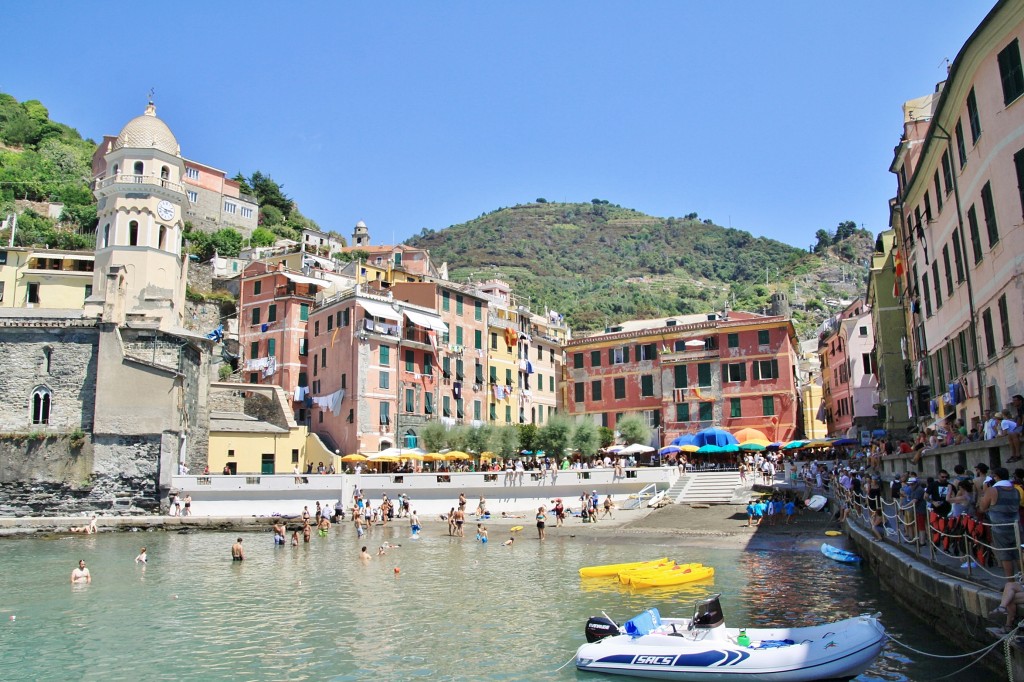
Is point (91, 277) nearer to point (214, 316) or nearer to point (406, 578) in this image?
point (214, 316)

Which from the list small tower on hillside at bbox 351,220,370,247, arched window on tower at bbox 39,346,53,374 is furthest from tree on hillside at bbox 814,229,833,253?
arched window on tower at bbox 39,346,53,374

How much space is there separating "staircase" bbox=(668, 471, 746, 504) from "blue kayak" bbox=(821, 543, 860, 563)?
13603 millimetres

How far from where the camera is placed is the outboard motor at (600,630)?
15.6 meters

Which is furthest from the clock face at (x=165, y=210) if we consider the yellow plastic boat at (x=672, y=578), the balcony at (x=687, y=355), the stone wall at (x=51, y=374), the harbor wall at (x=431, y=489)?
the yellow plastic boat at (x=672, y=578)

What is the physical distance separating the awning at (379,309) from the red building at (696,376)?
16.9m

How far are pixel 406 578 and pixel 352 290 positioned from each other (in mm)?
31570

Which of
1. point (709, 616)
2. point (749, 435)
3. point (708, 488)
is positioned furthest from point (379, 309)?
point (709, 616)

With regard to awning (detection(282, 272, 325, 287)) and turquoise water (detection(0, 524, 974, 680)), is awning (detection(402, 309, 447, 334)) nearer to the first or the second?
awning (detection(282, 272, 325, 287))

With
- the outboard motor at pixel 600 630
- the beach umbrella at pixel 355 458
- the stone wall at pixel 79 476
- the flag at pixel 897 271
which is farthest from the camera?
the beach umbrella at pixel 355 458

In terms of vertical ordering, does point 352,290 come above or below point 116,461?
above

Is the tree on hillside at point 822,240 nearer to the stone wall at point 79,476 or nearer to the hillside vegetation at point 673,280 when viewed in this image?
the hillside vegetation at point 673,280

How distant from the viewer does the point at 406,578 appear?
25.8 m

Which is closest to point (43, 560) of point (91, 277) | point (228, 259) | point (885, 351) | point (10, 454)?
point (10, 454)

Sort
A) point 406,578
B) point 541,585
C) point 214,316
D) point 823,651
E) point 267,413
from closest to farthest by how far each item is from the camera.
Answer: point 823,651
point 541,585
point 406,578
point 267,413
point 214,316
